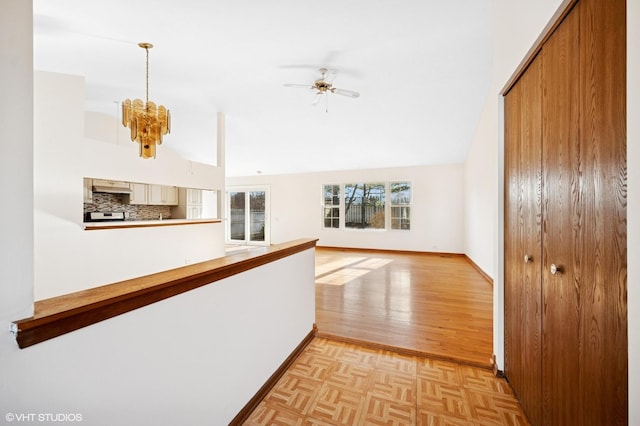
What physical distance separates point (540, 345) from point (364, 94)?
3.67 metres

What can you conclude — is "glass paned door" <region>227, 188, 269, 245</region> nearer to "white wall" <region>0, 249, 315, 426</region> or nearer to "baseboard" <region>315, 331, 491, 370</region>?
"baseboard" <region>315, 331, 491, 370</region>

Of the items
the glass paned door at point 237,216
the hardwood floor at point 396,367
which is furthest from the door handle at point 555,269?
the glass paned door at point 237,216

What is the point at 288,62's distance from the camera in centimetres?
327

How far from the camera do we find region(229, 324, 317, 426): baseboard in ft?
4.99

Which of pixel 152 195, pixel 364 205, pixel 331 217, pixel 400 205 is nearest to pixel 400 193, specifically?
pixel 400 205

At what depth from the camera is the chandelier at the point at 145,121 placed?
115 inches

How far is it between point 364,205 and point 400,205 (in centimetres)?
95

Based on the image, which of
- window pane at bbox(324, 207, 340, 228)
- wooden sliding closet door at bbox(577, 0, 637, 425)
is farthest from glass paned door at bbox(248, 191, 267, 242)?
wooden sliding closet door at bbox(577, 0, 637, 425)

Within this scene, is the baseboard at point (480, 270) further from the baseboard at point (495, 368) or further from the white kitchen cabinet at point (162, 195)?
the white kitchen cabinet at point (162, 195)

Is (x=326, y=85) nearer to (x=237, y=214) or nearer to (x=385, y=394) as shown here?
(x=385, y=394)

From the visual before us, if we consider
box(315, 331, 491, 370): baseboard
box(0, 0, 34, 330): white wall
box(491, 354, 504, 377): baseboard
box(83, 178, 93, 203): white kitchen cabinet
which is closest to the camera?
box(0, 0, 34, 330): white wall

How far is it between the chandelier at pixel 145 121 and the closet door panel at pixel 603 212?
3527mm

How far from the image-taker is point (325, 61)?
10.6 feet

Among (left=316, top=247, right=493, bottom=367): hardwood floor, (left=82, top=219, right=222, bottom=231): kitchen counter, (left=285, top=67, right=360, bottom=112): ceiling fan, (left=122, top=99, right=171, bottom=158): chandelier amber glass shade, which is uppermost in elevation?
(left=285, top=67, right=360, bottom=112): ceiling fan
